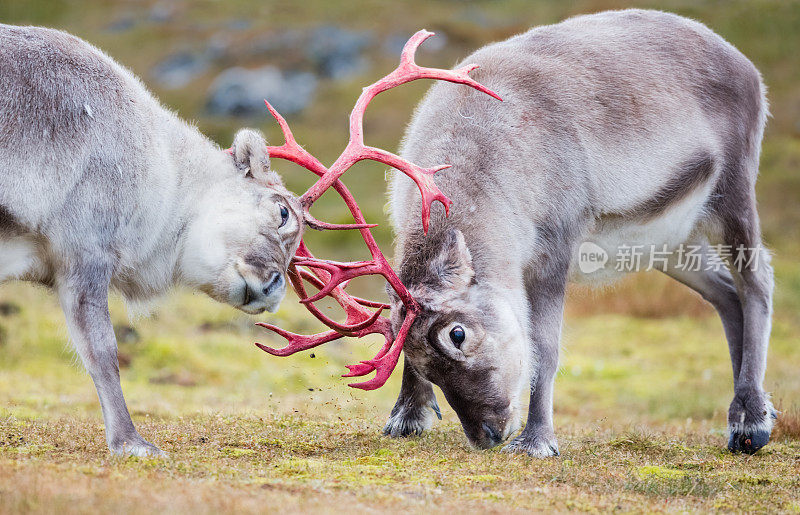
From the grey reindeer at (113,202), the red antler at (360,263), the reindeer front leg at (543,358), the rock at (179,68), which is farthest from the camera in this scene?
the rock at (179,68)

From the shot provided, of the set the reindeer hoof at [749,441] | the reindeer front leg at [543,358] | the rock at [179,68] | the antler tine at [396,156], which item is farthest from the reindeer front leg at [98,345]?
the rock at [179,68]

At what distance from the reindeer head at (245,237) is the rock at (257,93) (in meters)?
43.0

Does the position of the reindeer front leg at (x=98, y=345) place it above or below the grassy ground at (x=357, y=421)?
above

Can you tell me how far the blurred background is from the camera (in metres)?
11.2

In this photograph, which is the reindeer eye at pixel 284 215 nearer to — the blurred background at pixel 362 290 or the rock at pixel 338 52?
the blurred background at pixel 362 290

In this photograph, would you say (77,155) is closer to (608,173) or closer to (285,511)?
(285,511)

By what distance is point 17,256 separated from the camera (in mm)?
5898

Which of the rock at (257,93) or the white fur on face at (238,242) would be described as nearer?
the white fur on face at (238,242)

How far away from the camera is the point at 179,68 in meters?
62.8

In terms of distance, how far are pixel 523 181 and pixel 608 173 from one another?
1.02m

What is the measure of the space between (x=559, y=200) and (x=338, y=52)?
171 feet

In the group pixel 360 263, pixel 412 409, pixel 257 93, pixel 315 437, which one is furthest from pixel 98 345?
pixel 257 93

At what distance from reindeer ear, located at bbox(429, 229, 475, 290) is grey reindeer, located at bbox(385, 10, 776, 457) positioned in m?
0.01

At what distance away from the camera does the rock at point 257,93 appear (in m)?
50.2
